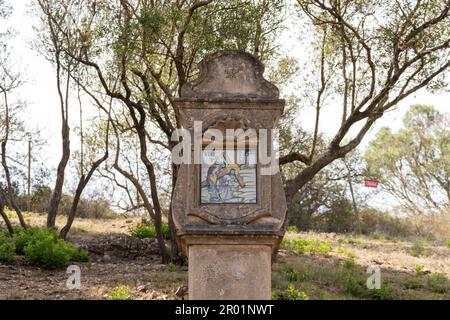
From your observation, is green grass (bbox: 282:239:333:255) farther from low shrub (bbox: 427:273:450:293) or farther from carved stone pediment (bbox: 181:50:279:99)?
carved stone pediment (bbox: 181:50:279:99)

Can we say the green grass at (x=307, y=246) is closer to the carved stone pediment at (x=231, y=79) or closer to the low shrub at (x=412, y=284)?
the low shrub at (x=412, y=284)

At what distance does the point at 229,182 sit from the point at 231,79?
4.22ft

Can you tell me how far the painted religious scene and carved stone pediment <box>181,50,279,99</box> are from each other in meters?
0.71

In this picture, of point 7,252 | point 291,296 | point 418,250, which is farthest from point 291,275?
point 418,250

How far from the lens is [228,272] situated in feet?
26.1

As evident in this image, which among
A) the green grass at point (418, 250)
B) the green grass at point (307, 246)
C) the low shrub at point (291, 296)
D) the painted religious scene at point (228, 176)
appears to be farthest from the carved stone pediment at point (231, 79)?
the green grass at point (418, 250)

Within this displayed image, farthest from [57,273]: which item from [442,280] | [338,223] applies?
[338,223]

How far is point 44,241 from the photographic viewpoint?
12477 millimetres

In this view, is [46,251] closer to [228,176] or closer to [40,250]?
[40,250]

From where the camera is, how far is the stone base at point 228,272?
793 centimetres

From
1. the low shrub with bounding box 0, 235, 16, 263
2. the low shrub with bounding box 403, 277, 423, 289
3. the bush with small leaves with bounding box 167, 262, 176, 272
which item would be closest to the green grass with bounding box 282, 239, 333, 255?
the low shrub with bounding box 403, 277, 423, 289

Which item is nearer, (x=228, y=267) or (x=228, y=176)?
(x=228, y=267)

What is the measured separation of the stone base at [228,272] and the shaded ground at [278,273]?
7.26 ft
